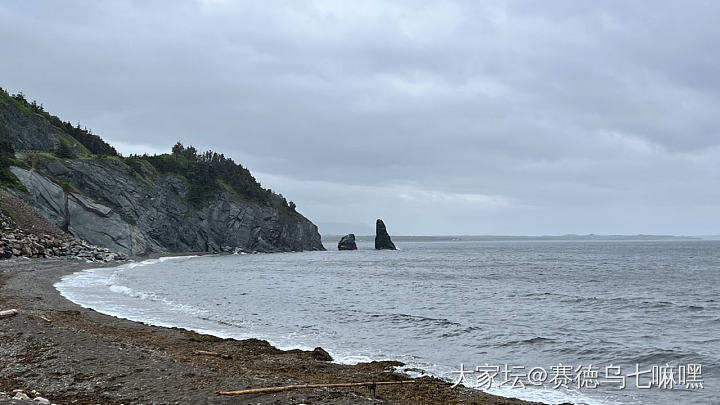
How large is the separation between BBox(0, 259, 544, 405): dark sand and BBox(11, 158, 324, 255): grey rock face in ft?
218

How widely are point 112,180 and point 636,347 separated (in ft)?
327

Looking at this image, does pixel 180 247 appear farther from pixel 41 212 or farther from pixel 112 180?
pixel 41 212

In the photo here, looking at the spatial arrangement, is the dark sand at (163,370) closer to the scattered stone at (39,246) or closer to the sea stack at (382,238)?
the scattered stone at (39,246)

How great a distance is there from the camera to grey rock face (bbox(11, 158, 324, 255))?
3162 inches

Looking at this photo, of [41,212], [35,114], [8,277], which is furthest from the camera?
[35,114]

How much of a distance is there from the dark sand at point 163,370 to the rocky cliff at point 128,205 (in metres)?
66.6

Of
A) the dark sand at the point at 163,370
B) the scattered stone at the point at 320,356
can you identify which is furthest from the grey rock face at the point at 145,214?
the scattered stone at the point at 320,356

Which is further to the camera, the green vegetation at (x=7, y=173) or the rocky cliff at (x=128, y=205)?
the rocky cliff at (x=128, y=205)

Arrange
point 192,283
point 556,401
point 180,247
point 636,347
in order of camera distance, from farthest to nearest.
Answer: point 180,247 < point 192,283 < point 636,347 < point 556,401

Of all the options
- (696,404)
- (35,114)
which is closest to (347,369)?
(696,404)

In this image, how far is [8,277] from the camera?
36.2 m

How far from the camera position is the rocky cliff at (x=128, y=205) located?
80500 millimetres

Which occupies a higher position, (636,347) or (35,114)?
(35,114)

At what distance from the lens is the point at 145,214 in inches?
4178
